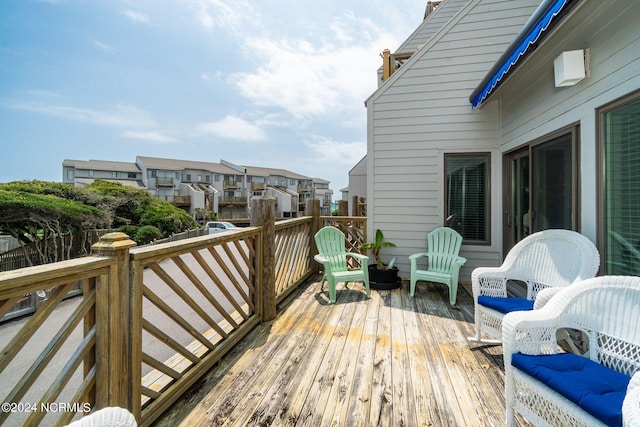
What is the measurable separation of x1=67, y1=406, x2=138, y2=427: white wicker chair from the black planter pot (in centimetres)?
381

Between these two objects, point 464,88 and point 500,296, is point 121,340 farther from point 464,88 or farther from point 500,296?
point 464,88

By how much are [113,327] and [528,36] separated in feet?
11.5

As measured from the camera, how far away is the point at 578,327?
5.51 feet

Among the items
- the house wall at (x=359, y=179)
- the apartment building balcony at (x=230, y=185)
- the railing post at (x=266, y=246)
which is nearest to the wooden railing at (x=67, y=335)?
the railing post at (x=266, y=246)

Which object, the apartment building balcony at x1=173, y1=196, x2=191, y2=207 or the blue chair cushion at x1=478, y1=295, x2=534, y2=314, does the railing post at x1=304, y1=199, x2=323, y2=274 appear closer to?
the blue chair cushion at x1=478, y1=295, x2=534, y2=314

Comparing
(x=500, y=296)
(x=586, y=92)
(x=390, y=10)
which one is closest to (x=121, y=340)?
(x=500, y=296)

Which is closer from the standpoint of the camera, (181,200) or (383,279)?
(383,279)

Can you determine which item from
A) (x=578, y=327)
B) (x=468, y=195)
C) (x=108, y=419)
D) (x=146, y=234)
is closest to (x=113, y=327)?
(x=108, y=419)

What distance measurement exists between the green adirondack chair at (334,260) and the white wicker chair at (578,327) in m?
2.28

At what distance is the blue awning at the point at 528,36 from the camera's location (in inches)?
77.5

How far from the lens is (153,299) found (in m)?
1.71

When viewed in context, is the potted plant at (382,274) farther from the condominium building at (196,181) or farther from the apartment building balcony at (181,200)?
the apartment building balcony at (181,200)

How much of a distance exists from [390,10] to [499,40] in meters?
2.43

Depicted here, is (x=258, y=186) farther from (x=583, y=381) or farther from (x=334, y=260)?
(x=583, y=381)
